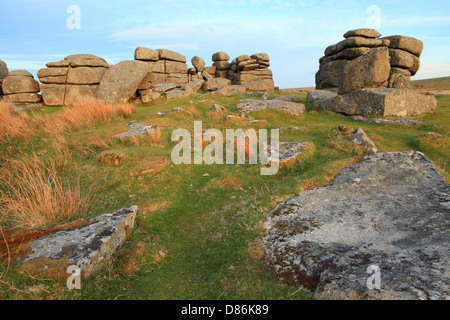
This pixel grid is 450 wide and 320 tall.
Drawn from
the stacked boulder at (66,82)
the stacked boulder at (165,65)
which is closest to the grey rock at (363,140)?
the stacked boulder at (165,65)

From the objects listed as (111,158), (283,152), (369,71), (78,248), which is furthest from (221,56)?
(78,248)

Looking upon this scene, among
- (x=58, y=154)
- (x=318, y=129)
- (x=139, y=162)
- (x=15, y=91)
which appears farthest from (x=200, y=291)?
(x=15, y=91)

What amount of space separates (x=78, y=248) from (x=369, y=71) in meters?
15.6

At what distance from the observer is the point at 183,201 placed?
22.0 ft

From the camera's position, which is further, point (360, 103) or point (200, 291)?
point (360, 103)

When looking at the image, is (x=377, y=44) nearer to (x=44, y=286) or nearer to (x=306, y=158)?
(x=306, y=158)

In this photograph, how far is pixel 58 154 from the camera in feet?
27.5

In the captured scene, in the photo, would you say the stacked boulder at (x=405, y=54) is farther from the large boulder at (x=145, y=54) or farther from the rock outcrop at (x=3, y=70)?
the rock outcrop at (x=3, y=70)

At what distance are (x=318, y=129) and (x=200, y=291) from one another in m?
9.95

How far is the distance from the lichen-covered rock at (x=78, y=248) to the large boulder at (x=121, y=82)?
660 inches

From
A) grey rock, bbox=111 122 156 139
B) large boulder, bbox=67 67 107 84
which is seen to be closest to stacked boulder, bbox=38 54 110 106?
large boulder, bbox=67 67 107 84

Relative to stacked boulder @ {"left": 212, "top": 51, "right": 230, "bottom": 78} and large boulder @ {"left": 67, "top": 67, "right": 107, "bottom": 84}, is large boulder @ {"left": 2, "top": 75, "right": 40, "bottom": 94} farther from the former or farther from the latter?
A: stacked boulder @ {"left": 212, "top": 51, "right": 230, "bottom": 78}

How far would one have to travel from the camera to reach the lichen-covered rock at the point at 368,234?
118 inches

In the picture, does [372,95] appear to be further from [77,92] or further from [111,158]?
[77,92]
